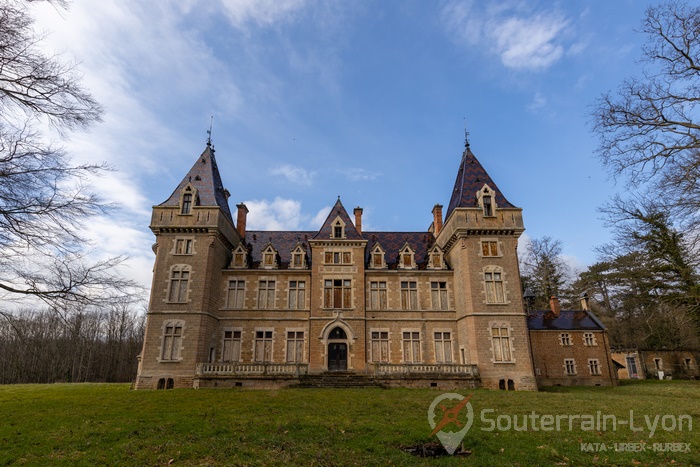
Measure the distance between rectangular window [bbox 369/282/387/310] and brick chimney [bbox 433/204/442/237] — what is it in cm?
717

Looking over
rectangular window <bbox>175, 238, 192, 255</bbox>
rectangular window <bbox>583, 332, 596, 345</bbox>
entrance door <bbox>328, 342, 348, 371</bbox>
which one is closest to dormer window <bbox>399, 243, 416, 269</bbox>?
entrance door <bbox>328, 342, 348, 371</bbox>

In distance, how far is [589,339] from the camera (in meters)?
31.9

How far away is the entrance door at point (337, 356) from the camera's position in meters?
25.7

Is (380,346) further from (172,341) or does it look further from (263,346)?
(172,341)

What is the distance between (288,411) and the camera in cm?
1302

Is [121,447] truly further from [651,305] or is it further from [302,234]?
[651,305]

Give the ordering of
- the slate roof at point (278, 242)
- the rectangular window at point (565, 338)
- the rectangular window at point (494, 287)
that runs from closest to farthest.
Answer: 1. the rectangular window at point (494, 287)
2. the slate roof at point (278, 242)
3. the rectangular window at point (565, 338)

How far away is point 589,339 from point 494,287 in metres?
13.1

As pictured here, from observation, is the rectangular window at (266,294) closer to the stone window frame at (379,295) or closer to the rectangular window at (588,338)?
the stone window frame at (379,295)

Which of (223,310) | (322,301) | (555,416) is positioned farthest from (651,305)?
(223,310)

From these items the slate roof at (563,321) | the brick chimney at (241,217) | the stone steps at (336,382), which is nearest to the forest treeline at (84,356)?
the brick chimney at (241,217)

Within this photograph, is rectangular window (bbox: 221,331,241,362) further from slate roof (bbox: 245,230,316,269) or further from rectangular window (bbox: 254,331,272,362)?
slate roof (bbox: 245,230,316,269)

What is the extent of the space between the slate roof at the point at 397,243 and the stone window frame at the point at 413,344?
182 inches

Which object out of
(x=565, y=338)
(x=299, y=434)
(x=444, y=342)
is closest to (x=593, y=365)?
(x=565, y=338)
